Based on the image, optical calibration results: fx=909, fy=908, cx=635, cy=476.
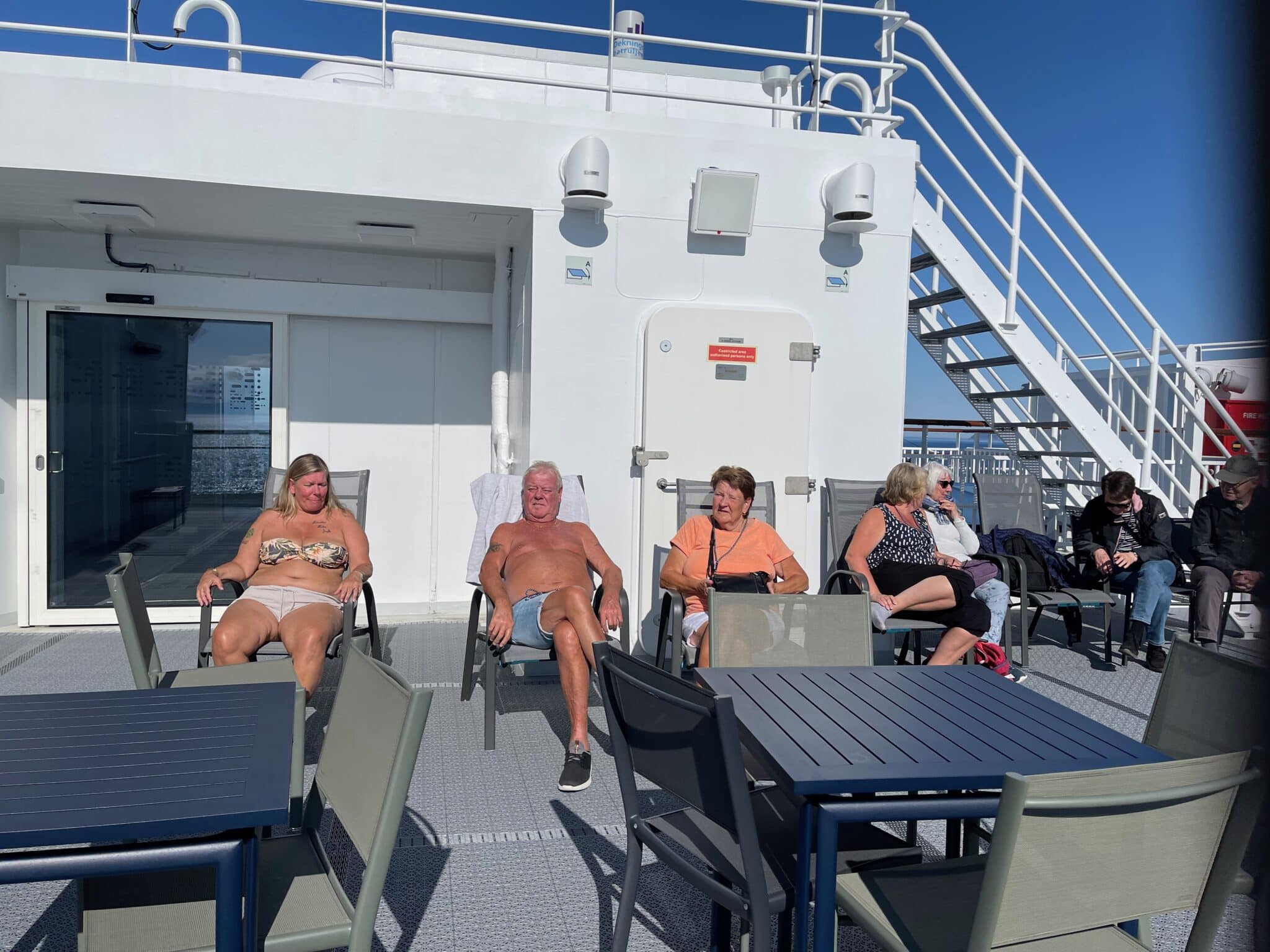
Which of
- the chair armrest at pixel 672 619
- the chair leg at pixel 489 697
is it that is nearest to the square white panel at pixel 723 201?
the chair armrest at pixel 672 619

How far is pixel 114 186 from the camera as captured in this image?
14.5 feet

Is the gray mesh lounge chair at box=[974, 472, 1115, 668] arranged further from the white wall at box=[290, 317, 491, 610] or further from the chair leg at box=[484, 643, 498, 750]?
the chair leg at box=[484, 643, 498, 750]

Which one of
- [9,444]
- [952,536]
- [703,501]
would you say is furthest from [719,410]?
[9,444]

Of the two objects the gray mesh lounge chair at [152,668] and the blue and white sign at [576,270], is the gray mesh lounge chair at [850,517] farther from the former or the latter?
the gray mesh lounge chair at [152,668]

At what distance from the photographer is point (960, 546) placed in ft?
15.4

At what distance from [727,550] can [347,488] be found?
214 centimetres

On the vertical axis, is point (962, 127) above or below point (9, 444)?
above

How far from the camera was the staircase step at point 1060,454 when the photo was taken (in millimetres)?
5883

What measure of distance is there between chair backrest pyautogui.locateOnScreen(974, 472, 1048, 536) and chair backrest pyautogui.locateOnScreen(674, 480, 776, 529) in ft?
5.28

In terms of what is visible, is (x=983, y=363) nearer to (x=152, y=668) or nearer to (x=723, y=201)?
(x=723, y=201)

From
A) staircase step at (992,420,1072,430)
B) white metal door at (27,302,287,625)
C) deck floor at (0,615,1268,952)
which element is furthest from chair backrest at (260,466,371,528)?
staircase step at (992,420,1072,430)

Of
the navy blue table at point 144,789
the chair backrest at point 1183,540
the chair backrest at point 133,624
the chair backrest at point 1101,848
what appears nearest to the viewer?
the chair backrest at point 1101,848

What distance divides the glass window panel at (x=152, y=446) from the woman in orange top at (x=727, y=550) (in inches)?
124

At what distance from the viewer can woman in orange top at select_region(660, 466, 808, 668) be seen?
12.9ft
